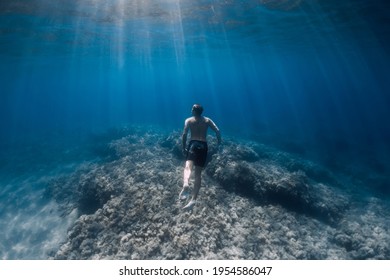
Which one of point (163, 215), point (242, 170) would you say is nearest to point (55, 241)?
point (163, 215)

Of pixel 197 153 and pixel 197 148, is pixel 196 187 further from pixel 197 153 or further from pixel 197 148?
pixel 197 148

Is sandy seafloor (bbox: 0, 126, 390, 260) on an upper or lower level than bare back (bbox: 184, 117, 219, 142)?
lower

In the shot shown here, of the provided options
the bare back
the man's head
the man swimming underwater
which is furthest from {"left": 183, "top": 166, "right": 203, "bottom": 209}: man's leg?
the man's head

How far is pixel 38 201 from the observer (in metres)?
13.7

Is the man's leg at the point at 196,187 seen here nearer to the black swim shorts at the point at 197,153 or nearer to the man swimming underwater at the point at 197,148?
the man swimming underwater at the point at 197,148

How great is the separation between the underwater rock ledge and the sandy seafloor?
0.12 feet

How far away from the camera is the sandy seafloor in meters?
7.50

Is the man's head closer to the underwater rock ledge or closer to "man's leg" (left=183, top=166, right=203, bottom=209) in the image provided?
"man's leg" (left=183, top=166, right=203, bottom=209)

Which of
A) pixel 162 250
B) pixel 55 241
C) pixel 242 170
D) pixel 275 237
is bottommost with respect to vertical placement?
pixel 55 241

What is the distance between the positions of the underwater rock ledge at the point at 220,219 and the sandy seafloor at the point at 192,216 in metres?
0.04

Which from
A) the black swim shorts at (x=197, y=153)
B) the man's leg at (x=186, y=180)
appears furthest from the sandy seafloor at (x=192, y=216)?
the black swim shorts at (x=197, y=153)

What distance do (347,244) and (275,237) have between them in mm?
2713

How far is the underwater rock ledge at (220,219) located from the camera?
7.38m
